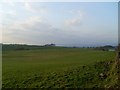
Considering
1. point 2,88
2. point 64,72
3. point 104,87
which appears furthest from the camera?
point 64,72

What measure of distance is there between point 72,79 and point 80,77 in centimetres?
63

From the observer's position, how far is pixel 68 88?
1755 cm

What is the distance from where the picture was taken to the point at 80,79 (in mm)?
19109

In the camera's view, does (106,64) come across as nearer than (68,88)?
No

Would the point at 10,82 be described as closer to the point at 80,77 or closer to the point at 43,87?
the point at 43,87

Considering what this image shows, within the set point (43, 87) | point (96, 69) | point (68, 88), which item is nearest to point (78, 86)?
point (68, 88)

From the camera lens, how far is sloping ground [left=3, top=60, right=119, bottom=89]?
18016 millimetres

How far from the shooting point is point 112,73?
19344 millimetres

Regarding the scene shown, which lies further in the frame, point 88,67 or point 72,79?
point 88,67

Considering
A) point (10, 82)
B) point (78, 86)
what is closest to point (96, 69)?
point (78, 86)

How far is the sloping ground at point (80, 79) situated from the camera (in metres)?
18.0

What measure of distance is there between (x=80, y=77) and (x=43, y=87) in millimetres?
2764

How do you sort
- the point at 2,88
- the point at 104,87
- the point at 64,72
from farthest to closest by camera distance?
the point at 64,72
the point at 2,88
the point at 104,87

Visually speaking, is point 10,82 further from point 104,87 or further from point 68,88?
point 104,87
